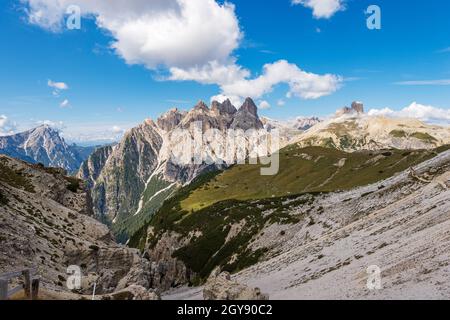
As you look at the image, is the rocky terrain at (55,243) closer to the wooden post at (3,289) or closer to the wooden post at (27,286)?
the wooden post at (27,286)

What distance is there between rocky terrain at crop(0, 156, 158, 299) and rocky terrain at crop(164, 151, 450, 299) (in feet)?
65.4

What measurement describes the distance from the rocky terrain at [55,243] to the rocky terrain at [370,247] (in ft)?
65.4

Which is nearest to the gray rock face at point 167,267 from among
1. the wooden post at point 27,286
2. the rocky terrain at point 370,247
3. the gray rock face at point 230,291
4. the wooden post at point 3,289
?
the rocky terrain at point 370,247

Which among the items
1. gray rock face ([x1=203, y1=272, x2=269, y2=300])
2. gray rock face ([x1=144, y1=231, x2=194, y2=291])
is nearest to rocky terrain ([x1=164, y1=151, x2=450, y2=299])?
gray rock face ([x1=203, y1=272, x2=269, y2=300])

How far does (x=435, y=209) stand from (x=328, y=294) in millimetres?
23942

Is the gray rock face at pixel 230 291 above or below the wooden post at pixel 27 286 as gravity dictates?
below

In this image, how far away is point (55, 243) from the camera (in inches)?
2258

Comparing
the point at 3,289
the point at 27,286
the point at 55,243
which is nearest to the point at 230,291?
the point at 27,286

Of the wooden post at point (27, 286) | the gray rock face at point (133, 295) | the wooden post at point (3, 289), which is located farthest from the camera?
the gray rock face at point (133, 295)

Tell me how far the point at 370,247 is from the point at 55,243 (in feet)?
147

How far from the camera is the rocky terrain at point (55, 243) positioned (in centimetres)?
4525
